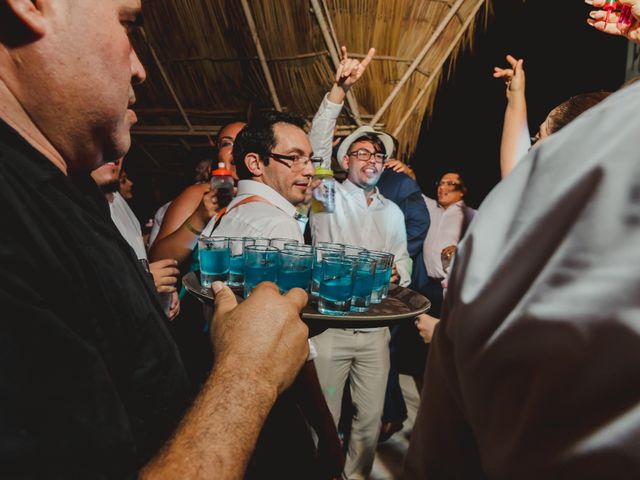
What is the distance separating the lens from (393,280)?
11.1ft

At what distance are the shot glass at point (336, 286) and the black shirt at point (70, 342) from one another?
2.40ft

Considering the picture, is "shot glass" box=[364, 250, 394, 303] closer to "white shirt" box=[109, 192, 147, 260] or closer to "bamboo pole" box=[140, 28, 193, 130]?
"white shirt" box=[109, 192, 147, 260]

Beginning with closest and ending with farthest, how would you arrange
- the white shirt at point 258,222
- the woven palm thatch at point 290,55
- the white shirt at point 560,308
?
the white shirt at point 560,308 → the white shirt at point 258,222 → the woven palm thatch at point 290,55

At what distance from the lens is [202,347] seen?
3.00m

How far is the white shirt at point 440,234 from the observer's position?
15.4 feet

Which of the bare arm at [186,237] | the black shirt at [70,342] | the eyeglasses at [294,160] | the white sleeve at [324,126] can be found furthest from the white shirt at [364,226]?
the black shirt at [70,342]

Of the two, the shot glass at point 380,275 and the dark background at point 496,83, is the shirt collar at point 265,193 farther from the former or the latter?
the dark background at point 496,83

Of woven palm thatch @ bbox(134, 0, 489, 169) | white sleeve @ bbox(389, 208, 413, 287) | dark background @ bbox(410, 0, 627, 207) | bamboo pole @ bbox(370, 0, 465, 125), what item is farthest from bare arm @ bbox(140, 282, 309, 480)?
dark background @ bbox(410, 0, 627, 207)

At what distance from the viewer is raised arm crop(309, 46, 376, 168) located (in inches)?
139

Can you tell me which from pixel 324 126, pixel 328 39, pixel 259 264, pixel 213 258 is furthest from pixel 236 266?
pixel 328 39

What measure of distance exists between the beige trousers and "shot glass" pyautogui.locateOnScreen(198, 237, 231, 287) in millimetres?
1500

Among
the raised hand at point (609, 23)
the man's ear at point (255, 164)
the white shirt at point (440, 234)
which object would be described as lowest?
the white shirt at point (440, 234)

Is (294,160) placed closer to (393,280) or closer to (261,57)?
(393,280)

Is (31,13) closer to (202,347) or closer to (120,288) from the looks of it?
(120,288)
